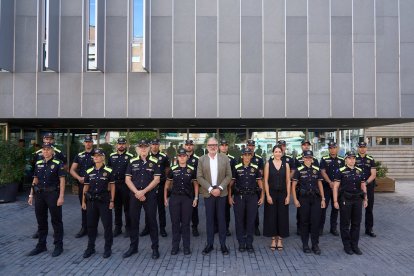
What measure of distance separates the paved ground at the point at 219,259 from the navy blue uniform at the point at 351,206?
12.1 inches

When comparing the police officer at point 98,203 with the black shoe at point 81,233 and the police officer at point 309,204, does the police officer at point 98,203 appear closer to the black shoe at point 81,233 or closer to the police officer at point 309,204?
the black shoe at point 81,233

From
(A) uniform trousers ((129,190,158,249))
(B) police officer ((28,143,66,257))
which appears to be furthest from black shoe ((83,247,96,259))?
(A) uniform trousers ((129,190,158,249))

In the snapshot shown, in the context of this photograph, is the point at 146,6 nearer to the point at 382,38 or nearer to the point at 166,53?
the point at 166,53

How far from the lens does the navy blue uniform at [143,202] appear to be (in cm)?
554

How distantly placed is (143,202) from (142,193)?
0.70 ft

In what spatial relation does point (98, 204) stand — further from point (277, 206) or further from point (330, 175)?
point (330, 175)

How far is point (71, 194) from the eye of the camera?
1246cm

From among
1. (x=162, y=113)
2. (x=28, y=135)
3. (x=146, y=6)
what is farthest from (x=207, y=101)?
(x=28, y=135)

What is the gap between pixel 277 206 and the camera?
19.1 ft

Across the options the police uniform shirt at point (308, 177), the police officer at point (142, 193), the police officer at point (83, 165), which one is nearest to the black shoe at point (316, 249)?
the police uniform shirt at point (308, 177)

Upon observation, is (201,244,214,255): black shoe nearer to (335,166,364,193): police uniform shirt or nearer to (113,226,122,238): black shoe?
(113,226,122,238): black shoe

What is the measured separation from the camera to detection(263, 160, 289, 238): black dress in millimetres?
5723

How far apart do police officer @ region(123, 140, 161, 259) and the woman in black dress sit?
2010 millimetres

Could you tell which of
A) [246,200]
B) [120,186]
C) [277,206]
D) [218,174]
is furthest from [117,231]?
[277,206]
